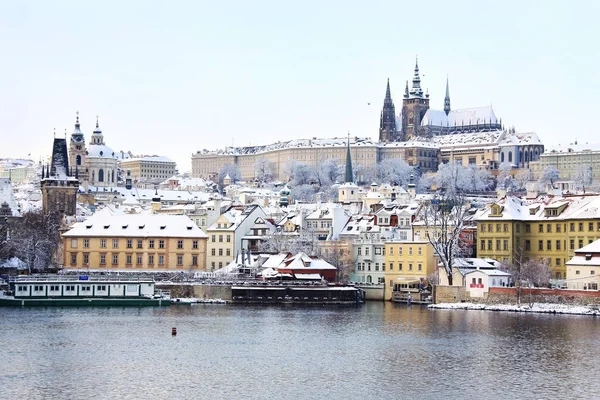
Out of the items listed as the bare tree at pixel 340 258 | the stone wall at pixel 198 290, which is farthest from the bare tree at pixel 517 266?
the stone wall at pixel 198 290

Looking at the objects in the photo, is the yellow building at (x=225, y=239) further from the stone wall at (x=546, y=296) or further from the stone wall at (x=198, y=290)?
the stone wall at (x=546, y=296)

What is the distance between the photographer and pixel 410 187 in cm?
19600

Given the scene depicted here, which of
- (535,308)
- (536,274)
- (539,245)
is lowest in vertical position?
(535,308)

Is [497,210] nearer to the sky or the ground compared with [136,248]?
nearer to the sky

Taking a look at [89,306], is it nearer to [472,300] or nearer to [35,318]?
[35,318]

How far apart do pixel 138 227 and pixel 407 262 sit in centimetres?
2100

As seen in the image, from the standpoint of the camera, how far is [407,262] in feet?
282

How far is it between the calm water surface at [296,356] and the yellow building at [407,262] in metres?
15.1

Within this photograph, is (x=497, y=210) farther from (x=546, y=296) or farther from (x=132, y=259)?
(x=132, y=259)

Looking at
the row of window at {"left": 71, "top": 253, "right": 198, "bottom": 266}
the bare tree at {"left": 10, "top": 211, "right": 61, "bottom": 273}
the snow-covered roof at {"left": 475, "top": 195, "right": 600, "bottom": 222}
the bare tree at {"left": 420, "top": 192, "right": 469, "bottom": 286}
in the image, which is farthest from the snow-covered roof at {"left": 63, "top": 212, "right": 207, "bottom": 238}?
the snow-covered roof at {"left": 475, "top": 195, "right": 600, "bottom": 222}

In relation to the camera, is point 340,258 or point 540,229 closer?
point 540,229

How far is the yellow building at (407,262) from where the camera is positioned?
84750mm

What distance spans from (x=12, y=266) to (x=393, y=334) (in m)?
43.5

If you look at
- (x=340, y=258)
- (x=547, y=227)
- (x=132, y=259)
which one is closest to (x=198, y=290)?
(x=132, y=259)
